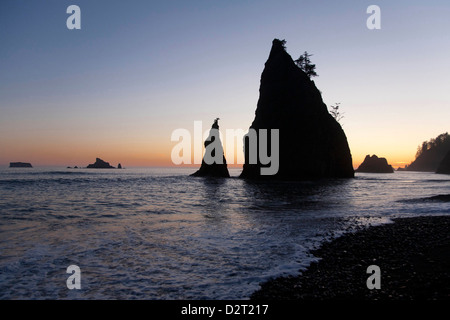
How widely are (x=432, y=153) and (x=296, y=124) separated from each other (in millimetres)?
147423

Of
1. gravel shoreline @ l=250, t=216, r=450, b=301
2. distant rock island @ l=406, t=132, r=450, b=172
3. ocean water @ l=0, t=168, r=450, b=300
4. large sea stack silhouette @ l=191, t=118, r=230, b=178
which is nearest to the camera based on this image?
gravel shoreline @ l=250, t=216, r=450, b=301

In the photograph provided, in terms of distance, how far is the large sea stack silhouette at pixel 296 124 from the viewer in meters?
58.9

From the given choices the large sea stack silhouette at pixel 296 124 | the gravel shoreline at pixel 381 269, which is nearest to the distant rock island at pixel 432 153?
the large sea stack silhouette at pixel 296 124

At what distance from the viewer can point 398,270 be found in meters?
6.72

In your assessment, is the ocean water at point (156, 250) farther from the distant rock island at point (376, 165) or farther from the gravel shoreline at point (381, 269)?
the distant rock island at point (376, 165)

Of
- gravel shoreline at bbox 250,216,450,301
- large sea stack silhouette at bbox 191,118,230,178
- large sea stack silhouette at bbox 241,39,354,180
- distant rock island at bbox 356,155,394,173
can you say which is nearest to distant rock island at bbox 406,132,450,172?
distant rock island at bbox 356,155,394,173

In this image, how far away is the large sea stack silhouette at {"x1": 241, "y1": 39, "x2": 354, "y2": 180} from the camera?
5894 cm

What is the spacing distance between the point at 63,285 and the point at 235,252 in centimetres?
502

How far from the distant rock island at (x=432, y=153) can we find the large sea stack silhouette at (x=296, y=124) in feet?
Answer: 376

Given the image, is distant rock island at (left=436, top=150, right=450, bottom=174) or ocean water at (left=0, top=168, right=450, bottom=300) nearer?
ocean water at (left=0, top=168, right=450, bottom=300)

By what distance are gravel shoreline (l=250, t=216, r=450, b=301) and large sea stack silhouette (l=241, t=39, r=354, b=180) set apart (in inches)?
1930

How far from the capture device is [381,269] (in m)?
6.83

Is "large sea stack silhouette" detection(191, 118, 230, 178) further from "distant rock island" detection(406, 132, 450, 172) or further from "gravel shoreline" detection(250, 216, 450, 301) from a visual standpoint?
"distant rock island" detection(406, 132, 450, 172)
